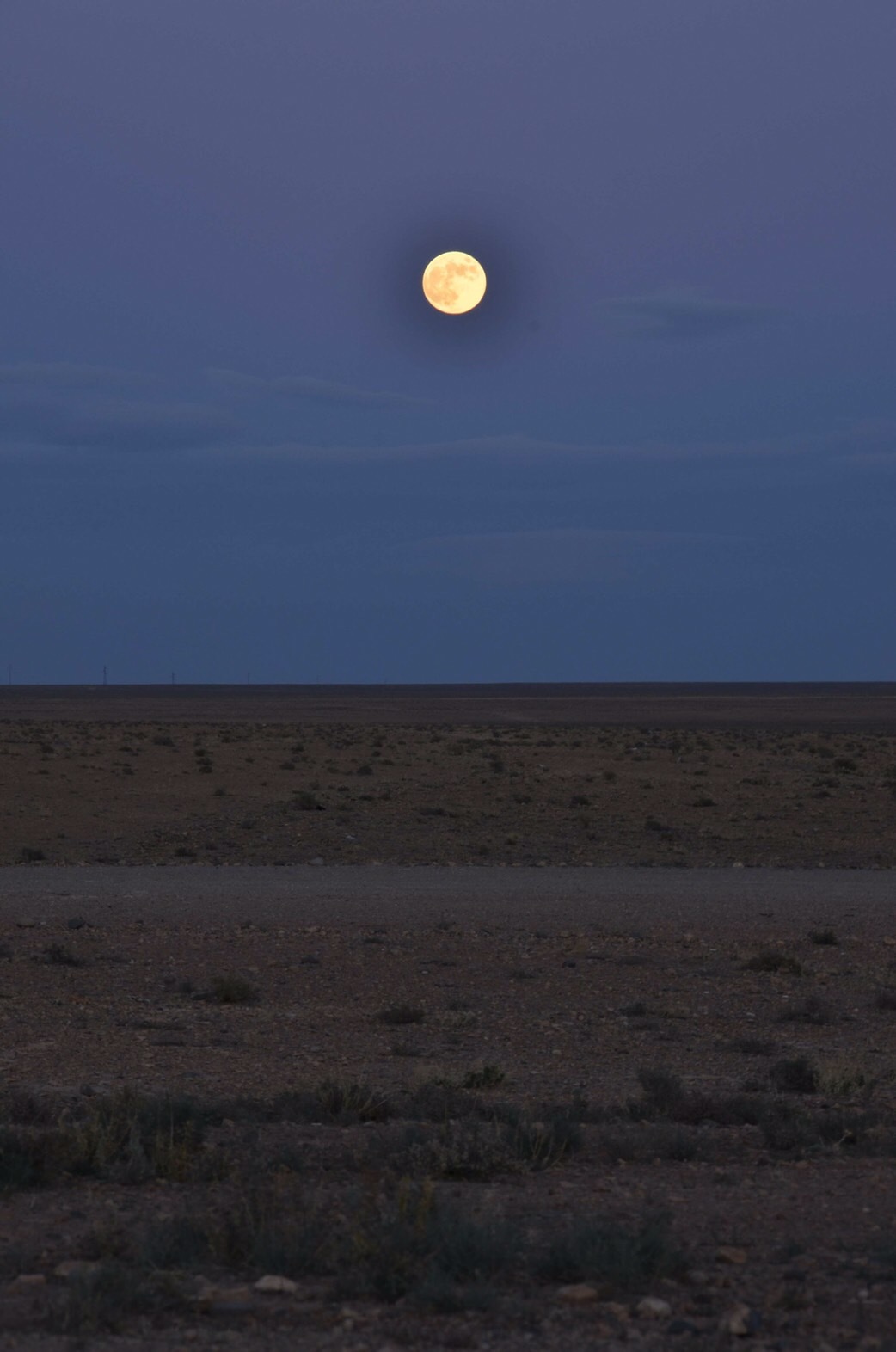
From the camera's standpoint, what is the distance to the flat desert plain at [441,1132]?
6.19m

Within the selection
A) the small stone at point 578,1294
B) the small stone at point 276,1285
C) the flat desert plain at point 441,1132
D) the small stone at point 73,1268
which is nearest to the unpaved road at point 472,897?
the flat desert plain at point 441,1132

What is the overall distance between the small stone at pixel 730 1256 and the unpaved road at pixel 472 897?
10.9m

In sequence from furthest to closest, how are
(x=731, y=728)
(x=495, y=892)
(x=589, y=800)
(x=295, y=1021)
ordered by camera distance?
(x=731, y=728), (x=589, y=800), (x=495, y=892), (x=295, y=1021)

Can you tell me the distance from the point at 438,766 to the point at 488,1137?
119ft

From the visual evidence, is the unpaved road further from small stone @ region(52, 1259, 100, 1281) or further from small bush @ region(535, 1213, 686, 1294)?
small stone @ region(52, 1259, 100, 1281)

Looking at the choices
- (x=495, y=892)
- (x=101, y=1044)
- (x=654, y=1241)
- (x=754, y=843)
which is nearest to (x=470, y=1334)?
(x=654, y=1241)

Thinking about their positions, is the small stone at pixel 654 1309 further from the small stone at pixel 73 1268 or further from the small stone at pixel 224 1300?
the small stone at pixel 73 1268

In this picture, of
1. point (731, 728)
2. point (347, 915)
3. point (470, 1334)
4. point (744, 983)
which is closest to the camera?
point (470, 1334)

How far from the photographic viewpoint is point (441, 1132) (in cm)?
893

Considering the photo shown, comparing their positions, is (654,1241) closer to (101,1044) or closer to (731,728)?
(101,1044)

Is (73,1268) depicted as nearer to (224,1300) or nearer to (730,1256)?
(224,1300)

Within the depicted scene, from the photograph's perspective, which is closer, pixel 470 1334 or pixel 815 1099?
pixel 470 1334

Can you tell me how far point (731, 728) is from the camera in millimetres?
88812

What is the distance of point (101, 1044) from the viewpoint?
11859 mm
